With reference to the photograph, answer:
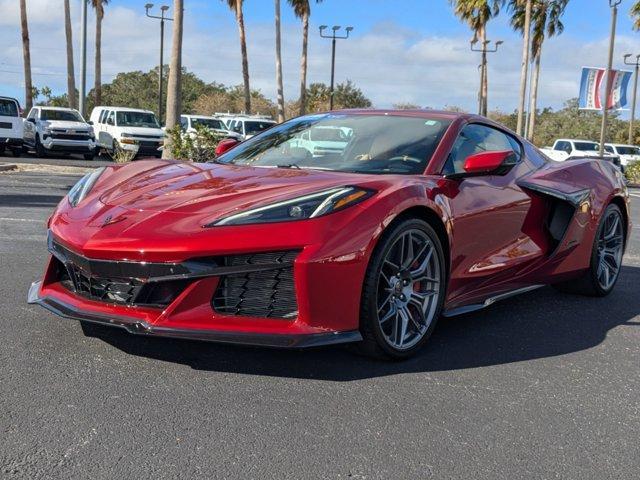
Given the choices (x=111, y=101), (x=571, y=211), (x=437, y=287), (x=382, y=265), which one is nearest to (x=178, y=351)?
(x=382, y=265)

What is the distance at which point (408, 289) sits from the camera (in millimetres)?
3787

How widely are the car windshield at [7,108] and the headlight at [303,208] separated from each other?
2015cm

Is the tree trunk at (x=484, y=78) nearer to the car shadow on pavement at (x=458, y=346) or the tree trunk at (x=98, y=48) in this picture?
the tree trunk at (x=98, y=48)

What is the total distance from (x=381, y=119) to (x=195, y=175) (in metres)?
Result: 1.32

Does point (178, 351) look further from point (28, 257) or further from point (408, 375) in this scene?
point (28, 257)

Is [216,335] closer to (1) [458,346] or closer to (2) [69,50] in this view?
(1) [458,346]

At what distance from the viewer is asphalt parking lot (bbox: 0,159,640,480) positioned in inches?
101

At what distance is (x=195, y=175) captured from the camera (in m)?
4.06

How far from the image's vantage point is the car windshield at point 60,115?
74.9ft

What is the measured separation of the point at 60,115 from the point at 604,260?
68.4 feet

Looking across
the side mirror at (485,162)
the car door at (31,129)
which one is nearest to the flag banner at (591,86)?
the car door at (31,129)

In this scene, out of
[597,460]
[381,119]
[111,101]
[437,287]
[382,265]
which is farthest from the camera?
[111,101]

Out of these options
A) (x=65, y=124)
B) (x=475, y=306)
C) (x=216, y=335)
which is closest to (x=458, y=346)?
(x=475, y=306)

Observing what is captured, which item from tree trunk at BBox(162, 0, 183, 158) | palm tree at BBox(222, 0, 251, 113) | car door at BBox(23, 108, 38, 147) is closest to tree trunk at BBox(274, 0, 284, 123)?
palm tree at BBox(222, 0, 251, 113)
